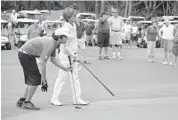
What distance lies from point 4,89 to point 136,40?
1845 centimetres

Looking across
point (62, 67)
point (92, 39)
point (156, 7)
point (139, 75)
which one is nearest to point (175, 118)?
point (62, 67)

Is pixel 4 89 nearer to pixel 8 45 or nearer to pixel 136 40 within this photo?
pixel 8 45

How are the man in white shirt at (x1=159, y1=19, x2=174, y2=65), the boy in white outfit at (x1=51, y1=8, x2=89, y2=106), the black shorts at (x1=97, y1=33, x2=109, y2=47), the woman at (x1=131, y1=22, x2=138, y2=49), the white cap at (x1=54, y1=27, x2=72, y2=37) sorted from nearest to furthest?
the white cap at (x1=54, y1=27, x2=72, y2=37)
the boy in white outfit at (x1=51, y1=8, x2=89, y2=106)
the man in white shirt at (x1=159, y1=19, x2=174, y2=65)
the black shorts at (x1=97, y1=33, x2=109, y2=47)
the woman at (x1=131, y1=22, x2=138, y2=49)

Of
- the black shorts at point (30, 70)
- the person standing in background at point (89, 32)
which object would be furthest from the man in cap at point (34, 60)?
the person standing in background at point (89, 32)

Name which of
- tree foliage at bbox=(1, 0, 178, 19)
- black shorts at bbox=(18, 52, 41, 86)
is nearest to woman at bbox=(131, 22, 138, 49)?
tree foliage at bbox=(1, 0, 178, 19)

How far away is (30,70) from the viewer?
803cm

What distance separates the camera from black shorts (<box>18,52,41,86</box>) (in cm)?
800

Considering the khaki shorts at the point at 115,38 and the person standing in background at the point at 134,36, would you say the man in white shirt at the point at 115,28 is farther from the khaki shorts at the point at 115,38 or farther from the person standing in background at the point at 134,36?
the person standing in background at the point at 134,36

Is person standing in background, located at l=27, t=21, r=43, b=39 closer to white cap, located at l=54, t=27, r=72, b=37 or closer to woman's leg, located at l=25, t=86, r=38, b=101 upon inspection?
white cap, located at l=54, t=27, r=72, b=37

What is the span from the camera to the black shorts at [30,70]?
26.2 feet

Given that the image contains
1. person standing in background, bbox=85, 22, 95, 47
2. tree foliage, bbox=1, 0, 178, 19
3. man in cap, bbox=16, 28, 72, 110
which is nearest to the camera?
man in cap, bbox=16, 28, 72, 110

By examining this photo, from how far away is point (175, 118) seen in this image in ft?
24.6

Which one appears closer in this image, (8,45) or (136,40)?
(8,45)

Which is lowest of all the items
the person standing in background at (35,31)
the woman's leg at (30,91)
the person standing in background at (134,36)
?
the person standing in background at (134,36)
